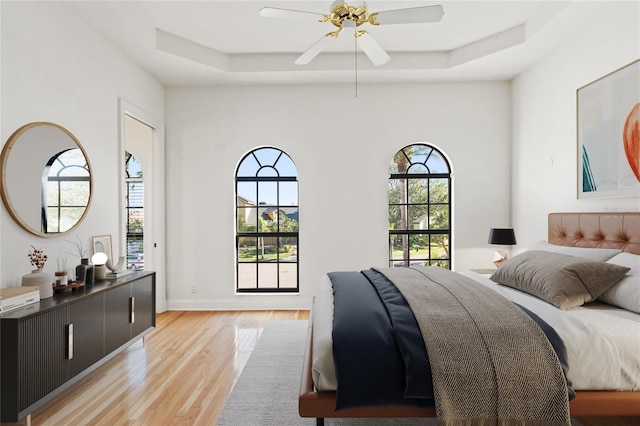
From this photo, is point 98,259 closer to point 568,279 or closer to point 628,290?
point 568,279

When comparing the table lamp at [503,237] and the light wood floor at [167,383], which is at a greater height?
the table lamp at [503,237]

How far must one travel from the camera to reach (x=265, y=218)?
4559 mm

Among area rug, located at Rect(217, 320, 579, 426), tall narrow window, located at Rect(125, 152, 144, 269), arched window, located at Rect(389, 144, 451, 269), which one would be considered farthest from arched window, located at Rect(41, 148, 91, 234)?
arched window, located at Rect(389, 144, 451, 269)

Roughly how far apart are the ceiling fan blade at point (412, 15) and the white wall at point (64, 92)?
2.35 m

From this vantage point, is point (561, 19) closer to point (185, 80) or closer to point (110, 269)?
point (185, 80)

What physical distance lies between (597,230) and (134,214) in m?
5.90

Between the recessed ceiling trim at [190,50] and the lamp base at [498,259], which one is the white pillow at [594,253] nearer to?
the lamp base at [498,259]

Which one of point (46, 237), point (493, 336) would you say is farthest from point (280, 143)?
point (493, 336)

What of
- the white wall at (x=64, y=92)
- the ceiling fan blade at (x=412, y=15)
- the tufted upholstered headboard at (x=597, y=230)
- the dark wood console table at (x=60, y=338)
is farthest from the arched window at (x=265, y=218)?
the tufted upholstered headboard at (x=597, y=230)

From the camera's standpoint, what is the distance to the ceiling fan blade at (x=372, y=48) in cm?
260

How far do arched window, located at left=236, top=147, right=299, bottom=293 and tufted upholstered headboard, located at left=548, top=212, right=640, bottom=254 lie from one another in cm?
277

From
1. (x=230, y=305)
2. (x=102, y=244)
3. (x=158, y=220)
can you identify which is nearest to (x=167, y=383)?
(x=102, y=244)

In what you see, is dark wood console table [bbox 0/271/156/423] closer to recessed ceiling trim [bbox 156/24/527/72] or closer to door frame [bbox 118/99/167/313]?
door frame [bbox 118/99/167/313]

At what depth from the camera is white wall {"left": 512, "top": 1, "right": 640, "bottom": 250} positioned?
8.82 ft
